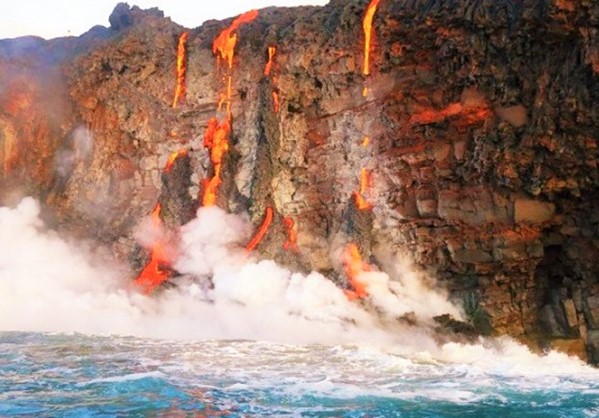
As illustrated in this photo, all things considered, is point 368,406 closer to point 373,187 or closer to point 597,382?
point 597,382

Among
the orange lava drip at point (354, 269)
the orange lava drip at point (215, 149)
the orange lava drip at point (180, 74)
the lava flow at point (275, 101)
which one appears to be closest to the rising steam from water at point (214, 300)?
the orange lava drip at point (354, 269)

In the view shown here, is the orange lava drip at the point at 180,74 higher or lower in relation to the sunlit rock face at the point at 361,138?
higher

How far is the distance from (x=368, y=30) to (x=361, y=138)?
440cm

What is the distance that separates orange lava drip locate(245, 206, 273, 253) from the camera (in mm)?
29484

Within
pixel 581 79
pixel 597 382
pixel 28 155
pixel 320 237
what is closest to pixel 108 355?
pixel 320 237

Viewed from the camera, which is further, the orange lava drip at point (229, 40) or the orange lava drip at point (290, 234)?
the orange lava drip at point (229, 40)

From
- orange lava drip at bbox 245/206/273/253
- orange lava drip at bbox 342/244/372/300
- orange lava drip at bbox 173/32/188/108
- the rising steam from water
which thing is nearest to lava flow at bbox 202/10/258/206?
the rising steam from water

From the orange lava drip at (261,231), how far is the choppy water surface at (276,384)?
24.1 ft

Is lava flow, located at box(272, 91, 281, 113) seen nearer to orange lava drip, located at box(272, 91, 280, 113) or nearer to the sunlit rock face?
orange lava drip, located at box(272, 91, 280, 113)

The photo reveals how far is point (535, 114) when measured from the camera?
68.7 ft

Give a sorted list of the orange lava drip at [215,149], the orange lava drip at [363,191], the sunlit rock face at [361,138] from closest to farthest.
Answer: the sunlit rock face at [361,138], the orange lava drip at [363,191], the orange lava drip at [215,149]

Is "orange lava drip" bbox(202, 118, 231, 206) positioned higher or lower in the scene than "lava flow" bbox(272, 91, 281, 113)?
lower

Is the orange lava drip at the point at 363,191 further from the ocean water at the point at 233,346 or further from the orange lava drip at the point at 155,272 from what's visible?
the orange lava drip at the point at 155,272

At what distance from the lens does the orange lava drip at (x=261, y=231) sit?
96.7ft
